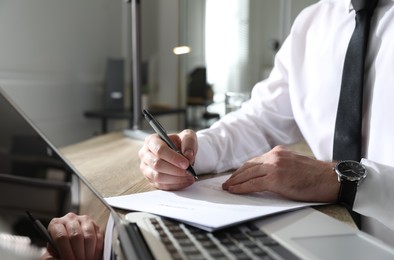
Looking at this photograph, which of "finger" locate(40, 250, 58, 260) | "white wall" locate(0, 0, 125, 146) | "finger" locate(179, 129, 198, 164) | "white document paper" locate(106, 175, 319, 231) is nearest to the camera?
"finger" locate(40, 250, 58, 260)

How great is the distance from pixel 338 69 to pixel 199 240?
0.68 meters

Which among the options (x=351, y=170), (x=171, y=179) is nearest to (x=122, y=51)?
(x=171, y=179)

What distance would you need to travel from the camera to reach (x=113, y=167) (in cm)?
91

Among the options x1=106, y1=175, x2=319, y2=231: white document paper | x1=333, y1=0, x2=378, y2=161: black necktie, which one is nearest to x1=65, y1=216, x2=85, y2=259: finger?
x1=106, y1=175, x2=319, y2=231: white document paper

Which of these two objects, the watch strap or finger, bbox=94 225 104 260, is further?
the watch strap

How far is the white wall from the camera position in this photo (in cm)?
149

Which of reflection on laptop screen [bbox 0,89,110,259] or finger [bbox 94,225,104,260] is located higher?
reflection on laptop screen [bbox 0,89,110,259]

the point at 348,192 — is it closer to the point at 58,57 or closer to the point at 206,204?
the point at 206,204

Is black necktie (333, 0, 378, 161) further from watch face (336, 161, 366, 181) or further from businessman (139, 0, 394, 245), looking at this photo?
watch face (336, 161, 366, 181)

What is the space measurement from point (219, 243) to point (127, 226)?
10cm

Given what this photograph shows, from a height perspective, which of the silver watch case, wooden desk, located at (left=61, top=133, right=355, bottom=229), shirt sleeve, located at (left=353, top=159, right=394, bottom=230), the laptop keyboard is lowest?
wooden desk, located at (left=61, top=133, right=355, bottom=229)

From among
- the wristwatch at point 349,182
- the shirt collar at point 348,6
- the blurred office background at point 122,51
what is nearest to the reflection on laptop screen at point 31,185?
the wristwatch at point 349,182

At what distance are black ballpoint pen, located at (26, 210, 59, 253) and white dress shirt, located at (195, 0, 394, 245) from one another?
0.44 meters

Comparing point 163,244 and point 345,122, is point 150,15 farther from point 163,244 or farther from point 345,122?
point 163,244
